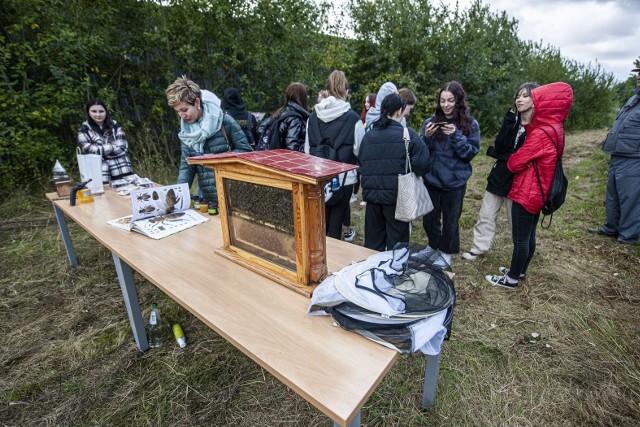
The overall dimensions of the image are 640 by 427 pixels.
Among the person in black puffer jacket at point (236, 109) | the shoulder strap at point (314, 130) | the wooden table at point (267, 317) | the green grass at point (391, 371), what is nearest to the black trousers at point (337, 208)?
the shoulder strap at point (314, 130)

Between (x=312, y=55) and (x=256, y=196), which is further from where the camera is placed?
(x=312, y=55)

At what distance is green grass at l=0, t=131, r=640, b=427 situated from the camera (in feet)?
6.05

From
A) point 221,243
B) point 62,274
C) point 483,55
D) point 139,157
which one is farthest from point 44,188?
point 483,55

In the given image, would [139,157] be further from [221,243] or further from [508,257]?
[508,257]

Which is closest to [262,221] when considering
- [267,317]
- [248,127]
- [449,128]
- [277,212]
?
[277,212]

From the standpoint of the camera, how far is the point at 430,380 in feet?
5.74

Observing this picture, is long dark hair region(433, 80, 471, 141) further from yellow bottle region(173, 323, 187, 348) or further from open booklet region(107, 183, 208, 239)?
yellow bottle region(173, 323, 187, 348)

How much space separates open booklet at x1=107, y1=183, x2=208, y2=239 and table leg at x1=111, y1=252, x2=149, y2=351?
24cm

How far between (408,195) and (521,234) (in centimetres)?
99

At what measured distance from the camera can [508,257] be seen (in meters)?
3.46

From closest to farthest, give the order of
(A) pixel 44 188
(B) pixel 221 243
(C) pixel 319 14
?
1. (B) pixel 221 243
2. (A) pixel 44 188
3. (C) pixel 319 14

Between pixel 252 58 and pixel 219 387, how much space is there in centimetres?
558

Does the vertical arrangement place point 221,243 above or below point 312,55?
below

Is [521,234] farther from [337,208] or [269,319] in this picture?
[269,319]
